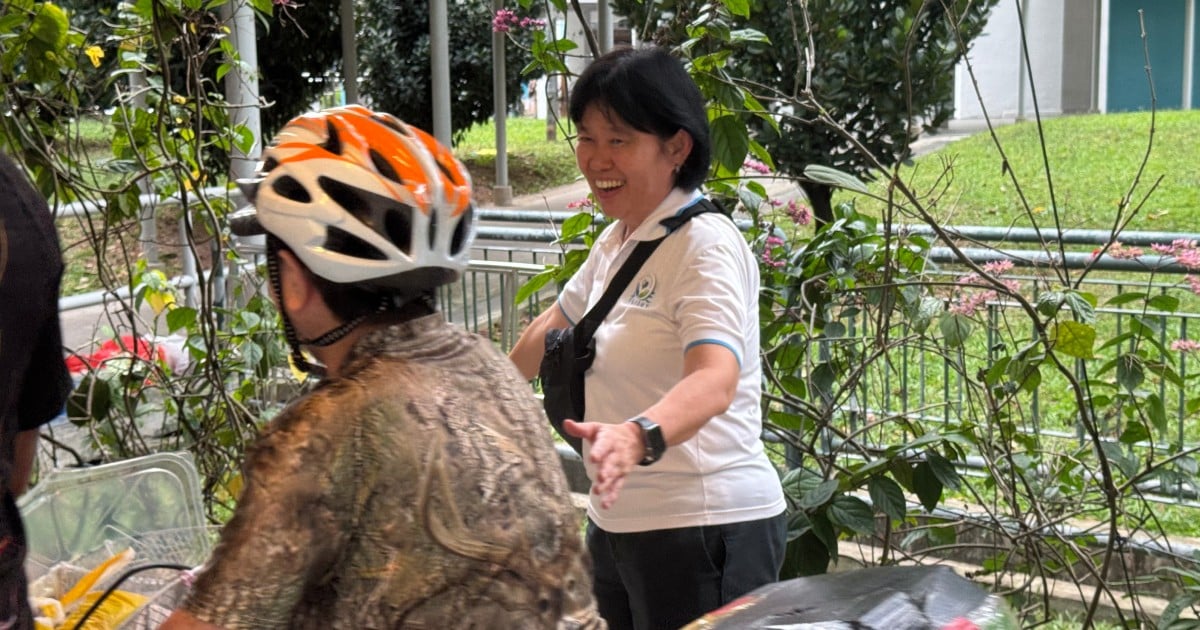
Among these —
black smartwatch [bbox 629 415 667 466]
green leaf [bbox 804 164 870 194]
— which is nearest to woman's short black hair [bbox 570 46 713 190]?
black smartwatch [bbox 629 415 667 466]

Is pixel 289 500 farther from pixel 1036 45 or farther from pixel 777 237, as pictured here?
pixel 1036 45

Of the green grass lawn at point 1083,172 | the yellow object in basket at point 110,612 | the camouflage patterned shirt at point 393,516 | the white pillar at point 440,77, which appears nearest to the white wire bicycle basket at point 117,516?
the yellow object in basket at point 110,612

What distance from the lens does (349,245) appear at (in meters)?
1.59

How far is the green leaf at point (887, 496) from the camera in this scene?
3.66m

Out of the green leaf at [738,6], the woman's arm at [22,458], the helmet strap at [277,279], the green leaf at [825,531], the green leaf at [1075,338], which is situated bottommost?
the green leaf at [825,531]

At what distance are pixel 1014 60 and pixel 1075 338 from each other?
12.1m

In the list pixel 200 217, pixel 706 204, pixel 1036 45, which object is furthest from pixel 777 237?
pixel 1036 45

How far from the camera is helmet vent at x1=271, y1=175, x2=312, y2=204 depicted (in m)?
1.60

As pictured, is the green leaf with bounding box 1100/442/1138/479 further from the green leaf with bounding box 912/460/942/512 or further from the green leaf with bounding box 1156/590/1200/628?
the green leaf with bounding box 912/460/942/512

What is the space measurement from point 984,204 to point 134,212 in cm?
692

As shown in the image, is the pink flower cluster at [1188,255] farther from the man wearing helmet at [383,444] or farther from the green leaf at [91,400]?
the green leaf at [91,400]

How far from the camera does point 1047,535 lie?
421 centimetres

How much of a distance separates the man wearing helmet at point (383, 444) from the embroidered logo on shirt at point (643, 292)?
903 mm

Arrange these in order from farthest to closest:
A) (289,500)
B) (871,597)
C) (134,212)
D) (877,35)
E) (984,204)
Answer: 1. (984,204)
2. (877,35)
3. (134,212)
4. (871,597)
5. (289,500)
